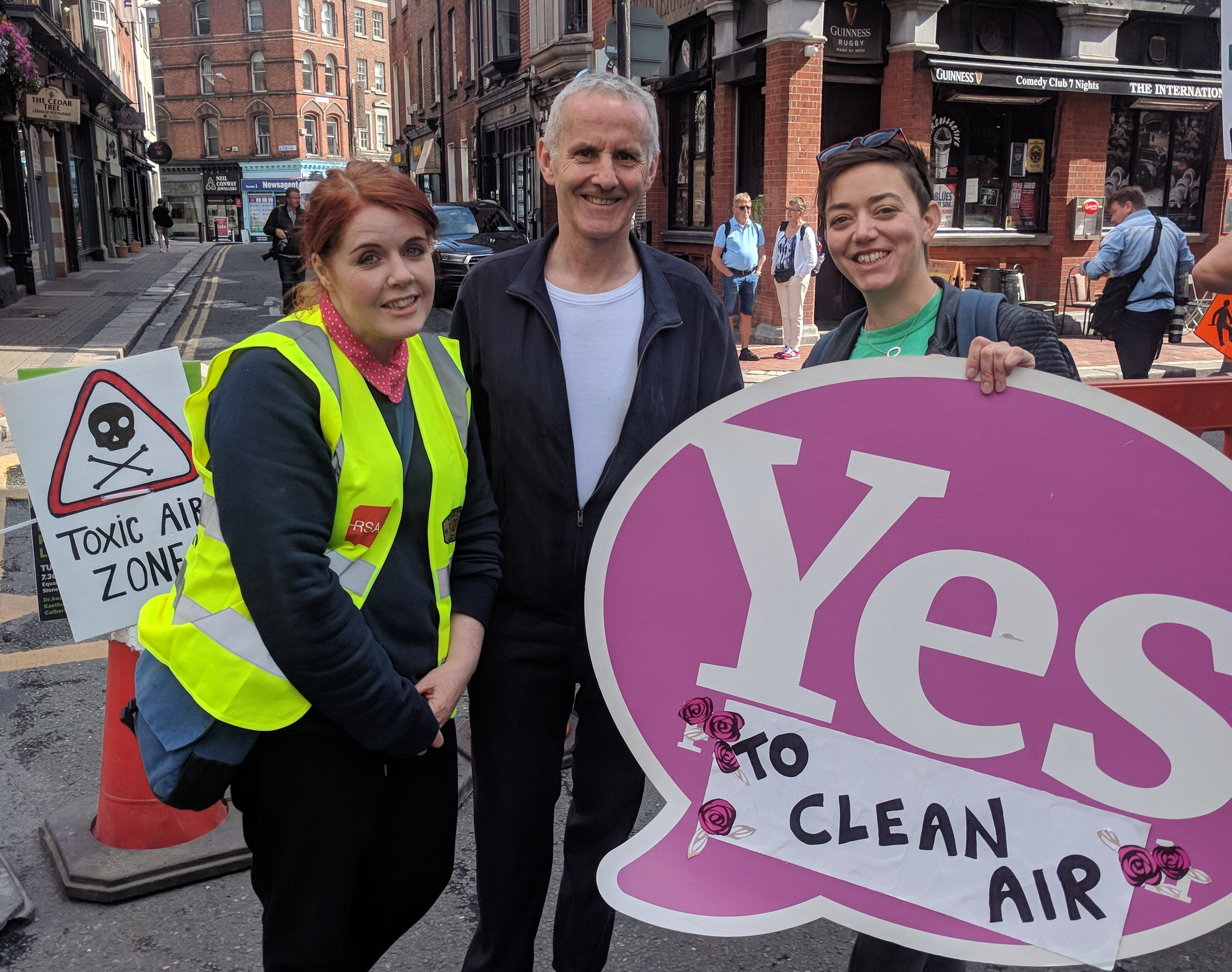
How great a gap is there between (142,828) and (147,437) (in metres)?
1.15

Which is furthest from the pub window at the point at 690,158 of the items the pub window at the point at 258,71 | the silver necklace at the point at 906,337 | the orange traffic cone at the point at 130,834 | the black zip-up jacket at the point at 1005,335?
the pub window at the point at 258,71

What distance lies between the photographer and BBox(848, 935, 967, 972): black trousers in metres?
1.79

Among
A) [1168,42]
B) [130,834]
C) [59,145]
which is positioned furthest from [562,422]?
[59,145]

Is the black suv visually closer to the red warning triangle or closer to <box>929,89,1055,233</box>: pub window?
<box>929,89,1055,233</box>: pub window

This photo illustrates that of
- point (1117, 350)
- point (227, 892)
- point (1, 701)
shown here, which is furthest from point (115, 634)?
point (1117, 350)

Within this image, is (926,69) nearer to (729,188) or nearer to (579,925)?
(729,188)

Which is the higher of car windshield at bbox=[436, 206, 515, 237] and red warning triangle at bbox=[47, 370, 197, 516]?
car windshield at bbox=[436, 206, 515, 237]

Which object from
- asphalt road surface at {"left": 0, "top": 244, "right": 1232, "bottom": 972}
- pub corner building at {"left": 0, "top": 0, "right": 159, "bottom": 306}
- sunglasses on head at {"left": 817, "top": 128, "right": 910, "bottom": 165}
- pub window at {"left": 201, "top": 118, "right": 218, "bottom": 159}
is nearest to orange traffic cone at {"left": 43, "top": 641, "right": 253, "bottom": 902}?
asphalt road surface at {"left": 0, "top": 244, "right": 1232, "bottom": 972}

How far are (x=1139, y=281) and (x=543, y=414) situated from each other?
27.8ft

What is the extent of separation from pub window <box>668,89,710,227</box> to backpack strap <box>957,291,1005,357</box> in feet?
48.6

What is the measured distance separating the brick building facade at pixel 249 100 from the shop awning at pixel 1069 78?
48657 mm

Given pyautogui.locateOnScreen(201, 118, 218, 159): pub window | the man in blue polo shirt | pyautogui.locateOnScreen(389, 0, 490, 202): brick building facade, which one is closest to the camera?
the man in blue polo shirt

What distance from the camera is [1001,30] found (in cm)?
1442

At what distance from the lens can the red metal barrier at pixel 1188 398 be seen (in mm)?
2219
